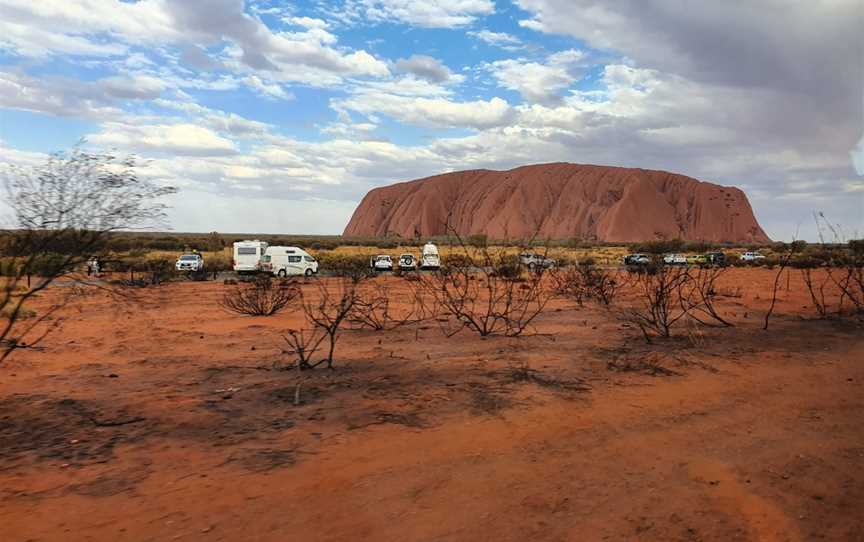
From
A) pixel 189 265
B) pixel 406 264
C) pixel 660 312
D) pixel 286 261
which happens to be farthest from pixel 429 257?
pixel 660 312

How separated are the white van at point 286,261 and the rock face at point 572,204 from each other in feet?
268

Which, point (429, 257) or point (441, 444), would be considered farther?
point (429, 257)

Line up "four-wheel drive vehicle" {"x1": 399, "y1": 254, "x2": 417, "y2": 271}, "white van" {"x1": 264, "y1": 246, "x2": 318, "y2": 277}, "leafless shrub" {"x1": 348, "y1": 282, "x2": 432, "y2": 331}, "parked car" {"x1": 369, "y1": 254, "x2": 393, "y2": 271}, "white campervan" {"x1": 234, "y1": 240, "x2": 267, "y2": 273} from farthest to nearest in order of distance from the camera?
"parked car" {"x1": 369, "y1": 254, "x2": 393, "y2": 271} → "four-wheel drive vehicle" {"x1": 399, "y1": 254, "x2": 417, "y2": 271} → "white campervan" {"x1": 234, "y1": 240, "x2": 267, "y2": 273} → "white van" {"x1": 264, "y1": 246, "x2": 318, "y2": 277} → "leafless shrub" {"x1": 348, "y1": 282, "x2": 432, "y2": 331}

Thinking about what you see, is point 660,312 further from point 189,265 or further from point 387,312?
point 189,265

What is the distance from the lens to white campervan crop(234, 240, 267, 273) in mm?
33000

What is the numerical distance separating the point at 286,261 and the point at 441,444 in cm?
2855

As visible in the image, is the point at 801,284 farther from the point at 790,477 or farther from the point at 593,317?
the point at 790,477

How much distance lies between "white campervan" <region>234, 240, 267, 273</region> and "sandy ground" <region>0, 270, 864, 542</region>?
22.5 meters

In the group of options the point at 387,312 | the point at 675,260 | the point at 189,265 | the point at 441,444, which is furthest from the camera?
the point at 189,265

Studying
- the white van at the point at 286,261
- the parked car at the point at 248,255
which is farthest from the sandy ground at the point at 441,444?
the parked car at the point at 248,255

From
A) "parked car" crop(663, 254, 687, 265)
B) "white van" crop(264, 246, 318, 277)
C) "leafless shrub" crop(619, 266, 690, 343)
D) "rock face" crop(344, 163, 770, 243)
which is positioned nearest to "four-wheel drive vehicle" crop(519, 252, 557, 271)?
"leafless shrub" crop(619, 266, 690, 343)

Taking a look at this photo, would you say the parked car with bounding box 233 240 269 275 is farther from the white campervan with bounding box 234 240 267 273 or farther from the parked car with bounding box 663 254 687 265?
the parked car with bounding box 663 254 687 265

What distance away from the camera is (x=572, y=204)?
13012 cm

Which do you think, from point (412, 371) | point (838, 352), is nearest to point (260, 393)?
point (412, 371)
